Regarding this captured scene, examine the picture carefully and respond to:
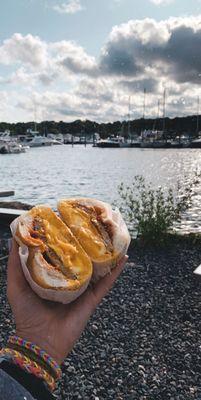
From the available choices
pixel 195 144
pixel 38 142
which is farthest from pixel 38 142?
pixel 195 144

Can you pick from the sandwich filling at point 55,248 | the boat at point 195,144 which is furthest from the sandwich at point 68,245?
the boat at point 195,144

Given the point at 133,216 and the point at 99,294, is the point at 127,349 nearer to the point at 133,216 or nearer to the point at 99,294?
the point at 99,294

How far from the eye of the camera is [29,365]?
1779mm

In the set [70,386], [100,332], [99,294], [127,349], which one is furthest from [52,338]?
[100,332]

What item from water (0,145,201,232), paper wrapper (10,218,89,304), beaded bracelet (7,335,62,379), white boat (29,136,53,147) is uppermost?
paper wrapper (10,218,89,304)

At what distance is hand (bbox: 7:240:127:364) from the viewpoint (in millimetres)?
2014

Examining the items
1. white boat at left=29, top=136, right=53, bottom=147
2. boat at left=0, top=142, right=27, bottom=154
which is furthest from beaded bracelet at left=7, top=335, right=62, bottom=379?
white boat at left=29, top=136, right=53, bottom=147

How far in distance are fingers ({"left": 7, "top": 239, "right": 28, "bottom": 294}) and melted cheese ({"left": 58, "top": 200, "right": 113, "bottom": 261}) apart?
0.34 m

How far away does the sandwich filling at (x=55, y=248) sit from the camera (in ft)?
6.95

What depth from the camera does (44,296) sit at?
2061mm

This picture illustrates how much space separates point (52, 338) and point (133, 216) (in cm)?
1020

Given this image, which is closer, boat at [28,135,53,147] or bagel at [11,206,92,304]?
bagel at [11,206,92,304]

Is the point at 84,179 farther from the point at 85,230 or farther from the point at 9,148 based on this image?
the point at 9,148

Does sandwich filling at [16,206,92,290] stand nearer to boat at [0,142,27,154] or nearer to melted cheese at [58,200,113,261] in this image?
melted cheese at [58,200,113,261]
